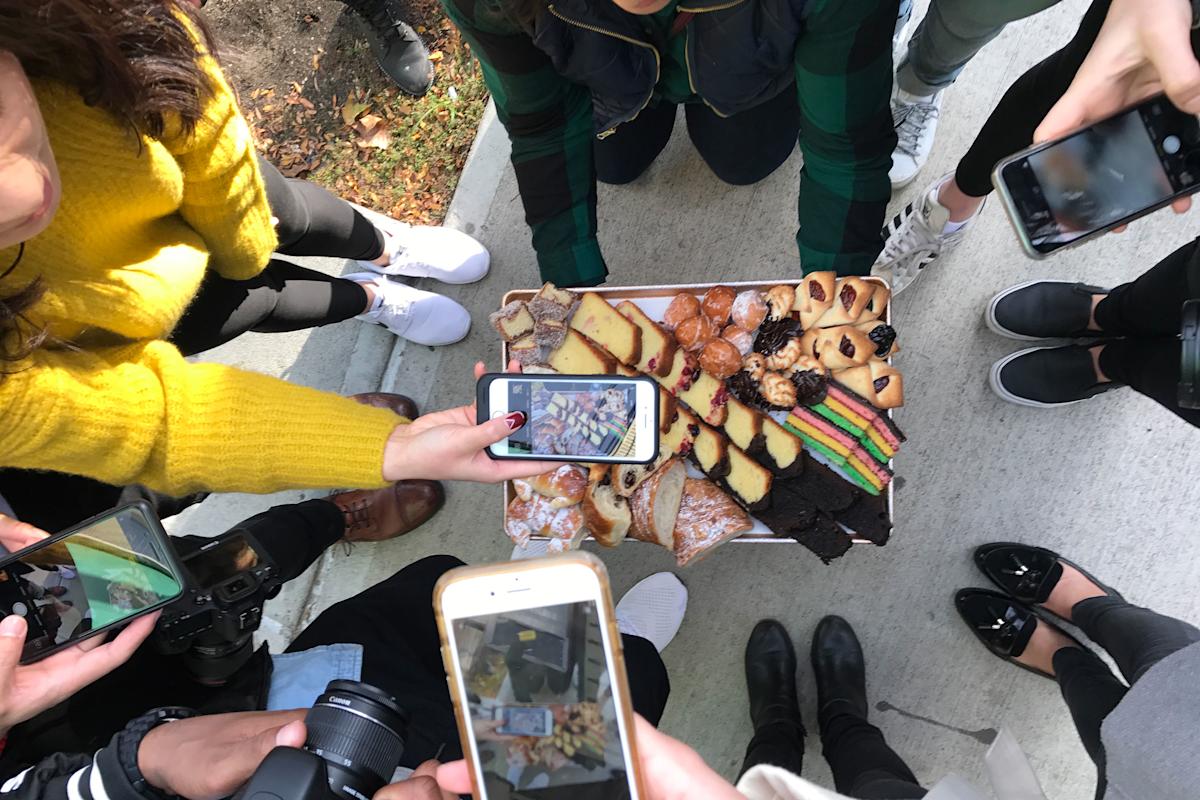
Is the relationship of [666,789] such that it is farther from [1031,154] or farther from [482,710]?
[1031,154]

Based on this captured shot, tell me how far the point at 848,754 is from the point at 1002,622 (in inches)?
25.2

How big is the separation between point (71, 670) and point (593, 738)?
0.94m

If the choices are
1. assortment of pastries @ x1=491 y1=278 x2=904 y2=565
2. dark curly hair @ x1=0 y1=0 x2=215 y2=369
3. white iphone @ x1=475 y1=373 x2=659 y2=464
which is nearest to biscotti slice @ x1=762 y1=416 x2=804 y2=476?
assortment of pastries @ x1=491 y1=278 x2=904 y2=565

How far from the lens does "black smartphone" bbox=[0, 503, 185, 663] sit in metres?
1.25

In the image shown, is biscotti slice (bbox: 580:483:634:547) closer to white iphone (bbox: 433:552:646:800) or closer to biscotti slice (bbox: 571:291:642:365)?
biscotti slice (bbox: 571:291:642:365)

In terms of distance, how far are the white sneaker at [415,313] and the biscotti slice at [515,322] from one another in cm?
61

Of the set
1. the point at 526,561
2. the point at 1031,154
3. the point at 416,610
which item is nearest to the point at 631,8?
the point at 1031,154

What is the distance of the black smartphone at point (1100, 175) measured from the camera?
1290 millimetres

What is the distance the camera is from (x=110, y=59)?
102 cm

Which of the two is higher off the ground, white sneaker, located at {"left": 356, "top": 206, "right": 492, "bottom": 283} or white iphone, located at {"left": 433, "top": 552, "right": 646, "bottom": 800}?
white iphone, located at {"left": 433, "top": 552, "right": 646, "bottom": 800}

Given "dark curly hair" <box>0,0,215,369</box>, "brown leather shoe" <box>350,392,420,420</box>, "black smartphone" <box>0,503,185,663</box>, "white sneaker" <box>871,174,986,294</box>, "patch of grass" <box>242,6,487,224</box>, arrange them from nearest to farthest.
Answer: "dark curly hair" <box>0,0,215,369</box>, "black smartphone" <box>0,503,185,663</box>, "white sneaker" <box>871,174,986,294</box>, "brown leather shoe" <box>350,392,420,420</box>, "patch of grass" <box>242,6,487,224</box>

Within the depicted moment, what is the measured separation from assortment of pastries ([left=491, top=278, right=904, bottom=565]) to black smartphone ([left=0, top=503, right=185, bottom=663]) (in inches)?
31.5

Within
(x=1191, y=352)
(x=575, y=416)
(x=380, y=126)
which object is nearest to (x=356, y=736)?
(x=575, y=416)

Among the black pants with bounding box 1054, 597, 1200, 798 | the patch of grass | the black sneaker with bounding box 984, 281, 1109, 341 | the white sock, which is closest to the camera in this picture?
the black pants with bounding box 1054, 597, 1200, 798
